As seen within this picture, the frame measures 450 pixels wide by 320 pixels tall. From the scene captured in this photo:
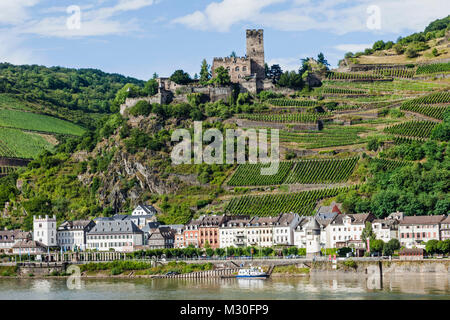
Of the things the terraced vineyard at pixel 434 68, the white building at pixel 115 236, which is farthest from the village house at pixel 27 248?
the terraced vineyard at pixel 434 68

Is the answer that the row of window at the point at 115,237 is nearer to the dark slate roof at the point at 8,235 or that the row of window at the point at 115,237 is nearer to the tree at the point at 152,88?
the dark slate roof at the point at 8,235

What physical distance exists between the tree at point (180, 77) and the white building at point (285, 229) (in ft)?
125

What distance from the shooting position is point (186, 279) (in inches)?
2758

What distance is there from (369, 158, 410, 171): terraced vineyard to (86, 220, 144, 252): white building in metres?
24.5

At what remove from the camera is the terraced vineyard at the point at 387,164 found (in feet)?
287

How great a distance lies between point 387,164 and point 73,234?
107ft

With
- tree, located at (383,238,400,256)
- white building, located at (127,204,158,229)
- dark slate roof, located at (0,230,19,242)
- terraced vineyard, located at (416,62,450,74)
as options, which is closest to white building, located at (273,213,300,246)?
tree, located at (383,238,400,256)

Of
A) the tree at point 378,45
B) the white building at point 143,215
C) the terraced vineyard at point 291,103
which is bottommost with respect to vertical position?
the white building at point 143,215

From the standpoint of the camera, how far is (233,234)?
8288 cm

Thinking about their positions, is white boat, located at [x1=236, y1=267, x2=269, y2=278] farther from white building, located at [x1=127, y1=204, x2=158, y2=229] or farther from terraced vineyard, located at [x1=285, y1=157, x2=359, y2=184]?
white building, located at [x1=127, y1=204, x2=158, y2=229]

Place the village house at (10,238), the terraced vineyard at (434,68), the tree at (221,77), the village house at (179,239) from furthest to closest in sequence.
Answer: the terraced vineyard at (434,68) → the tree at (221,77) → the village house at (10,238) → the village house at (179,239)

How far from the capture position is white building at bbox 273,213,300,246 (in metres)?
79.9
